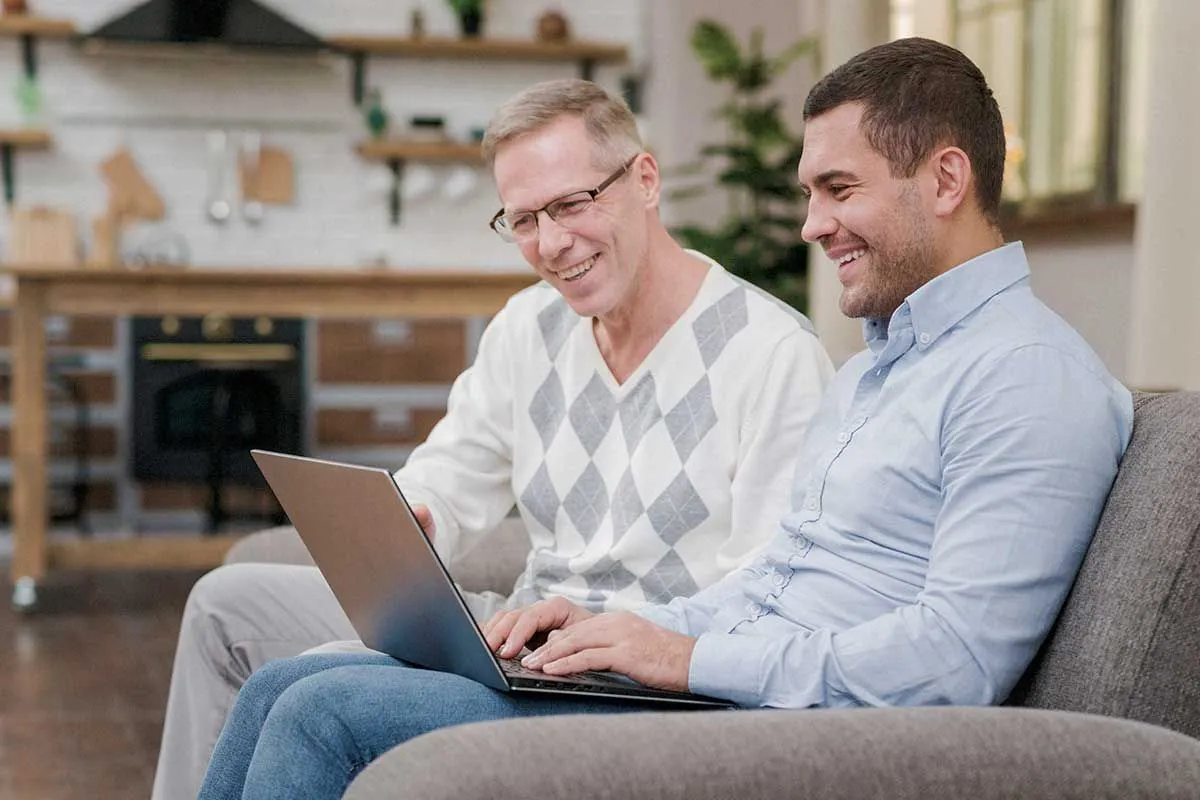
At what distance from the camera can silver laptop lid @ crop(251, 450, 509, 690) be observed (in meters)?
1.36

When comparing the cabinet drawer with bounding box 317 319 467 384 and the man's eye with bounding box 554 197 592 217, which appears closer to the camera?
the man's eye with bounding box 554 197 592 217

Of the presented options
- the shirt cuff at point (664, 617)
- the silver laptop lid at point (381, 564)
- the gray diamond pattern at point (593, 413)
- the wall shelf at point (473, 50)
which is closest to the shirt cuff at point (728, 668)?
the silver laptop lid at point (381, 564)

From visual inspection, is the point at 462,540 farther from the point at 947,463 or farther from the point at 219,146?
the point at 219,146

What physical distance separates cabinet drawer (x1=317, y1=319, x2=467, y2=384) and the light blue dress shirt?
172 inches

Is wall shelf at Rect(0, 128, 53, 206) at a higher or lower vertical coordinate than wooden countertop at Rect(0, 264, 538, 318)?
higher

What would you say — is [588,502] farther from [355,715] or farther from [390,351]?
[390,351]

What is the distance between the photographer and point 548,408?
2.08 meters

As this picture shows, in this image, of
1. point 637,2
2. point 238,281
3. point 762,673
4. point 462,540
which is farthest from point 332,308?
point 762,673

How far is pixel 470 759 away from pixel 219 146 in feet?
20.8

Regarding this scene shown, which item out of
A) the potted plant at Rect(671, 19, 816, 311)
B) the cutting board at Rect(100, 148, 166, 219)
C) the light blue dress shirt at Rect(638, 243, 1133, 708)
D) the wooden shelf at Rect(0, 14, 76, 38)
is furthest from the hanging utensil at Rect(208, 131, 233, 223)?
the light blue dress shirt at Rect(638, 243, 1133, 708)

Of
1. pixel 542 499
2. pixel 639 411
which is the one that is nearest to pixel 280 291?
pixel 542 499

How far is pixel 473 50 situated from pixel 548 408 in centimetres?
527

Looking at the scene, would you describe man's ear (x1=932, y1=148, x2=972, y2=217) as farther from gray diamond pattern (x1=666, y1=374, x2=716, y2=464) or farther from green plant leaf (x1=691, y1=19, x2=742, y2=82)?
green plant leaf (x1=691, y1=19, x2=742, y2=82)

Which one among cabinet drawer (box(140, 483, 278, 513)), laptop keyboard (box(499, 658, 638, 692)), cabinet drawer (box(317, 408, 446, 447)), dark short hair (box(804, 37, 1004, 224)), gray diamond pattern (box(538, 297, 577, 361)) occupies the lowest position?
cabinet drawer (box(140, 483, 278, 513))
